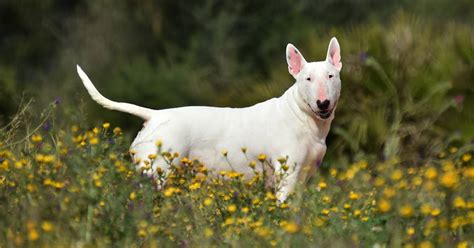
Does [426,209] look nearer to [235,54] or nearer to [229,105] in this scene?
[229,105]

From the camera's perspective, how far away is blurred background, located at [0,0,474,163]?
1010 centimetres

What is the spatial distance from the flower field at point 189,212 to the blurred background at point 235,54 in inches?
147

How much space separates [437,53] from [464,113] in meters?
0.82

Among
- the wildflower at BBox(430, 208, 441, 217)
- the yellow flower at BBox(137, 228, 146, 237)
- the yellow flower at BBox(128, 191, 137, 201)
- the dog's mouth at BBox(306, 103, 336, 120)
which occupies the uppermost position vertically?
the yellow flower at BBox(128, 191, 137, 201)

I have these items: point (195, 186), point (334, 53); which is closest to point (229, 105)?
point (334, 53)

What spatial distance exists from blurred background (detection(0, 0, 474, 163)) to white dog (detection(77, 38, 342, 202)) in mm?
2185

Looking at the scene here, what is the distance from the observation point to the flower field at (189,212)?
4535 mm

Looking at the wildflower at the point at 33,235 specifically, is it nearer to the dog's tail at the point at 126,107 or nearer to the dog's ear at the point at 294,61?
the dog's tail at the point at 126,107

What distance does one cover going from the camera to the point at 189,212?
5.33 metres

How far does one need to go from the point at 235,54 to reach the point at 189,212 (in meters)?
17.0

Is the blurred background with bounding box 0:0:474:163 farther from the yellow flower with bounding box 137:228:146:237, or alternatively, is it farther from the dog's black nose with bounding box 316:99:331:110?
the yellow flower with bounding box 137:228:146:237

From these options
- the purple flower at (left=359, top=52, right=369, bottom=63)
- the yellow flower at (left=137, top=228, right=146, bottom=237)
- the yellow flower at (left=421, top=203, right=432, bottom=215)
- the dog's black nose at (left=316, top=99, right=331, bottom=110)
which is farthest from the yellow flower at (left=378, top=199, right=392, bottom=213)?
the purple flower at (left=359, top=52, right=369, bottom=63)

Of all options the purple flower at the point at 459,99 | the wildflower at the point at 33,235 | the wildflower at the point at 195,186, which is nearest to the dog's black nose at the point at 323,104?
the wildflower at the point at 195,186

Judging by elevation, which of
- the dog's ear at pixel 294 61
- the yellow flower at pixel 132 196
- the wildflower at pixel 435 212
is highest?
the yellow flower at pixel 132 196
